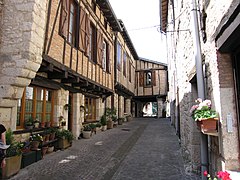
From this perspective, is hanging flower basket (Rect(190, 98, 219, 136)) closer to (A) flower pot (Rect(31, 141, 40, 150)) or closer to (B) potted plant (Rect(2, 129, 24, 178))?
(B) potted plant (Rect(2, 129, 24, 178))

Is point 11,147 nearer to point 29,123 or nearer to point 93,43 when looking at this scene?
point 29,123

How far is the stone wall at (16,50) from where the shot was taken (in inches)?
155

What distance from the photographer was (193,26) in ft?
9.62

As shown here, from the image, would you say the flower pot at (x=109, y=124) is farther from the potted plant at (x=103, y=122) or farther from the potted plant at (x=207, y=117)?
the potted plant at (x=207, y=117)

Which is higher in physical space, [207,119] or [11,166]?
[207,119]

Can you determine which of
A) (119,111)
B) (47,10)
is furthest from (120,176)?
(119,111)

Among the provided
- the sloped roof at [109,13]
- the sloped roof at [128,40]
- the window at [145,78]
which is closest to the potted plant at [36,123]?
the sloped roof at [109,13]

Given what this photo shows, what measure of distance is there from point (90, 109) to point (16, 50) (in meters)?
5.92

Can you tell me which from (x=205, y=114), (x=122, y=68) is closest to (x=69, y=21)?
(x=205, y=114)

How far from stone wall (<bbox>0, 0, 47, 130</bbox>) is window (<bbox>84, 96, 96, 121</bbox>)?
497 centimetres

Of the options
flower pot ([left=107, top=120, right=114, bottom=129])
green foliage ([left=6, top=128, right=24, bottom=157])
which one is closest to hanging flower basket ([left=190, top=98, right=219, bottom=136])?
green foliage ([left=6, top=128, right=24, bottom=157])

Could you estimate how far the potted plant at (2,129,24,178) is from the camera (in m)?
3.57

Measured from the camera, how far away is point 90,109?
378 inches

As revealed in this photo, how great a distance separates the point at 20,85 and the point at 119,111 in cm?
1099
